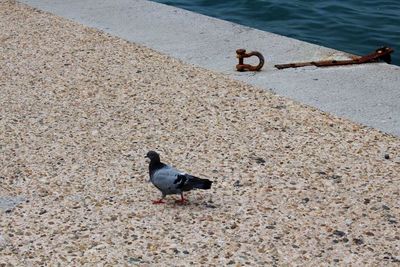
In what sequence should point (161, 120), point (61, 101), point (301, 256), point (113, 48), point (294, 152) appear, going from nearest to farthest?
point (301, 256)
point (294, 152)
point (161, 120)
point (61, 101)
point (113, 48)

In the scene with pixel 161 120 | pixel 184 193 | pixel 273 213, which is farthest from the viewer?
pixel 161 120

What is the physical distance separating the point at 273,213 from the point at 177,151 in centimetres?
102

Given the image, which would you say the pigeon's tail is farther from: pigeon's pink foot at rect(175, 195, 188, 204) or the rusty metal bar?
the rusty metal bar

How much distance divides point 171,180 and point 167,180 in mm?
25

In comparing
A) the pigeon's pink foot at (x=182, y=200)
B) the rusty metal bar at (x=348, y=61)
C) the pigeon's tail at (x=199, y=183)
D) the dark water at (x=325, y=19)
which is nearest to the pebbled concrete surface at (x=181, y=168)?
the pigeon's pink foot at (x=182, y=200)

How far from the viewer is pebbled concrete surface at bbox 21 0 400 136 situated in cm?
557

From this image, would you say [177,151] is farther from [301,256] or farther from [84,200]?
[301,256]

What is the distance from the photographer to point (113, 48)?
6957 millimetres

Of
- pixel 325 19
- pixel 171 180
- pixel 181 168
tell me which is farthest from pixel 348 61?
pixel 325 19

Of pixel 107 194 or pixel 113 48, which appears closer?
pixel 107 194

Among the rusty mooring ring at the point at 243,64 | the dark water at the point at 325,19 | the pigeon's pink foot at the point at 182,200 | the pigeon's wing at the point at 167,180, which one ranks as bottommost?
the pigeon's pink foot at the point at 182,200

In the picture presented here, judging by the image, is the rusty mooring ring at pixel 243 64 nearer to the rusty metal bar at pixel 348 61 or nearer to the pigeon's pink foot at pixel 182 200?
the rusty metal bar at pixel 348 61

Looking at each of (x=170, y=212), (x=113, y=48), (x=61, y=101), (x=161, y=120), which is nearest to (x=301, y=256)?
(x=170, y=212)

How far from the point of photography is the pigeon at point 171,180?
3.99 m
